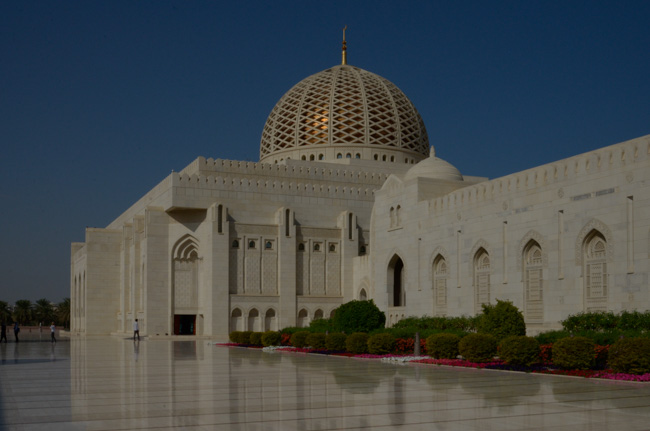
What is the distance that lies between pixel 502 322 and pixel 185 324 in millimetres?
19569

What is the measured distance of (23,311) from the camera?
67.3m

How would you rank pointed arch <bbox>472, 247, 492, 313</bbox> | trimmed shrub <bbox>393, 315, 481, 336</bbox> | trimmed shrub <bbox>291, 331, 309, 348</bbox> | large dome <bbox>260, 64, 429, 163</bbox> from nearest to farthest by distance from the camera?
trimmed shrub <bbox>291, 331, 309, 348</bbox> → trimmed shrub <bbox>393, 315, 481, 336</bbox> → pointed arch <bbox>472, 247, 492, 313</bbox> → large dome <bbox>260, 64, 429, 163</bbox>

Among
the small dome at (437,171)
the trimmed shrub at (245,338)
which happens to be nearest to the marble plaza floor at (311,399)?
the trimmed shrub at (245,338)

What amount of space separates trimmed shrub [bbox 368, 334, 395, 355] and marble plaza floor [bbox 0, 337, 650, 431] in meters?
3.42

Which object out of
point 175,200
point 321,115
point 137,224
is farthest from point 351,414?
point 321,115

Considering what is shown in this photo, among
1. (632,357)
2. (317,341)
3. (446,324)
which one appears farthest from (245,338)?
(632,357)

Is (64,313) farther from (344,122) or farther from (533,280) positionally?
(533,280)

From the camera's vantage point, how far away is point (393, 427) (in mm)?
7418

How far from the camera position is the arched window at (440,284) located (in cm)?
2601

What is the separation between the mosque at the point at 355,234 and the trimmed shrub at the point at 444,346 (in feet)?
15.7

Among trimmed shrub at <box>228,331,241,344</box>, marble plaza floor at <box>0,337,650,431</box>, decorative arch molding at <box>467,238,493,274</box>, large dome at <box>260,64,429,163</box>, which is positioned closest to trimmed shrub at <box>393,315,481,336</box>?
decorative arch molding at <box>467,238,493,274</box>

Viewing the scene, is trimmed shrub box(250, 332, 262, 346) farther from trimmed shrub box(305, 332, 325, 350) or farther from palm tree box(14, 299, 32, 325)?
palm tree box(14, 299, 32, 325)

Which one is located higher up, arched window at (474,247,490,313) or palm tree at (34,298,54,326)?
arched window at (474,247,490,313)

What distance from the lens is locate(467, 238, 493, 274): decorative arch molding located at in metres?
23.5
